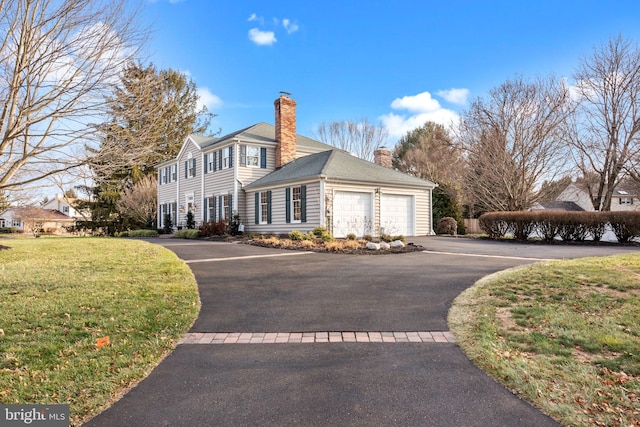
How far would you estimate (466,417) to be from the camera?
2.59 meters

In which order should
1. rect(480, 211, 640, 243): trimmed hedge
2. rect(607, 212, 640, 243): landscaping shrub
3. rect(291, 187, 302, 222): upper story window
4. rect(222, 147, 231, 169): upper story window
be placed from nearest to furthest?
rect(607, 212, 640, 243): landscaping shrub → rect(480, 211, 640, 243): trimmed hedge → rect(291, 187, 302, 222): upper story window → rect(222, 147, 231, 169): upper story window

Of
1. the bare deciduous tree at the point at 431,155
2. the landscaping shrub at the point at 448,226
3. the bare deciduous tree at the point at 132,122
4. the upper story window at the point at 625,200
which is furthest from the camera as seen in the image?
the upper story window at the point at 625,200

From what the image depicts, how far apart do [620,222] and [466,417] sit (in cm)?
1595

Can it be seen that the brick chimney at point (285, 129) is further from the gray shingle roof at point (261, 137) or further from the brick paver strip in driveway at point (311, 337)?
the brick paver strip in driveway at point (311, 337)

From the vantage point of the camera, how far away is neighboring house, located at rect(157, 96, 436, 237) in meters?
16.5

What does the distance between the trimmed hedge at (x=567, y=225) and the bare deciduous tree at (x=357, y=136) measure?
2284 centimetres

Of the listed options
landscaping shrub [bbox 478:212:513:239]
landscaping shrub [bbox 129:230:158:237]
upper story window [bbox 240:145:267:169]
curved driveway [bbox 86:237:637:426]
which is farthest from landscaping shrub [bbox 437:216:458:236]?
landscaping shrub [bbox 129:230:158:237]

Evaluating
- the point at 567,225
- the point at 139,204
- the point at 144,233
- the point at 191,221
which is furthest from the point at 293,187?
the point at 139,204

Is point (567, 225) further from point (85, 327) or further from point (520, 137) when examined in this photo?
point (85, 327)

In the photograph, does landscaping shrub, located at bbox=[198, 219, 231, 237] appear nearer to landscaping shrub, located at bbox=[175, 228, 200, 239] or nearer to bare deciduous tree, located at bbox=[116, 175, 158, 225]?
landscaping shrub, located at bbox=[175, 228, 200, 239]

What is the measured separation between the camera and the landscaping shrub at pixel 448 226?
21.2 metres

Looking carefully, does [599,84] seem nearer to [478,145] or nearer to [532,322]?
[478,145]

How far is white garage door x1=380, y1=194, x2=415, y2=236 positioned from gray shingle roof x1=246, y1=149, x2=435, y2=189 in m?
0.79

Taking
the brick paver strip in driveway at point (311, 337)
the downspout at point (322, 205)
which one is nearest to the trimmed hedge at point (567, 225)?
the downspout at point (322, 205)
